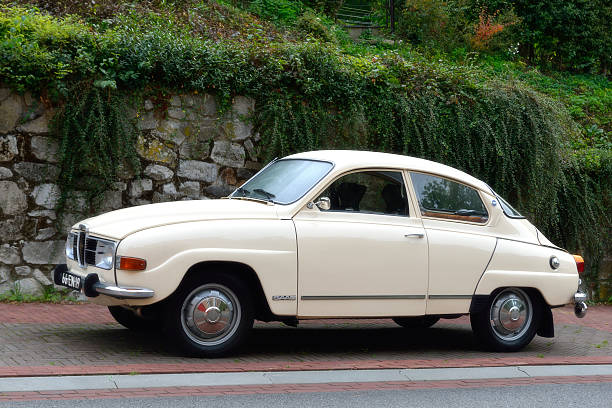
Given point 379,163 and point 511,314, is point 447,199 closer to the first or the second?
point 379,163

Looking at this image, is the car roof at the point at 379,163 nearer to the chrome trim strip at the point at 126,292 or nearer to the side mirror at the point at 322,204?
the side mirror at the point at 322,204

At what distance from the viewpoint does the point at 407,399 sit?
6207mm

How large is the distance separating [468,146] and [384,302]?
4.79m

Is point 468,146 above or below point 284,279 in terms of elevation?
above

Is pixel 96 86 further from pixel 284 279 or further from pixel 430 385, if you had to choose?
pixel 430 385

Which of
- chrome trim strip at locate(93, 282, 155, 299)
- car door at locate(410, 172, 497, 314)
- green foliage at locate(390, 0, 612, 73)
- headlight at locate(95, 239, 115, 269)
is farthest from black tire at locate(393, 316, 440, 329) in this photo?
green foliage at locate(390, 0, 612, 73)

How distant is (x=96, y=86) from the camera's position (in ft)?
32.9

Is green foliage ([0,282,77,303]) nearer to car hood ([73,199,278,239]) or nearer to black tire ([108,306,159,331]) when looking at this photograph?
black tire ([108,306,159,331])

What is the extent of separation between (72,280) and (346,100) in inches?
211

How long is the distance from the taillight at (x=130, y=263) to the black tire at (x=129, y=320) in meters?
1.46

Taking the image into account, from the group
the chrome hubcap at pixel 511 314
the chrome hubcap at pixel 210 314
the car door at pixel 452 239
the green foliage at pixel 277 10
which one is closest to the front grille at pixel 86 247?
the chrome hubcap at pixel 210 314

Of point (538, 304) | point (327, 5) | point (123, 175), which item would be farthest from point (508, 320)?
point (327, 5)

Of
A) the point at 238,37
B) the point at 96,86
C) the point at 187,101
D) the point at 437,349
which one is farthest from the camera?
the point at 238,37

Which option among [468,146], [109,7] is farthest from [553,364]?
[109,7]
